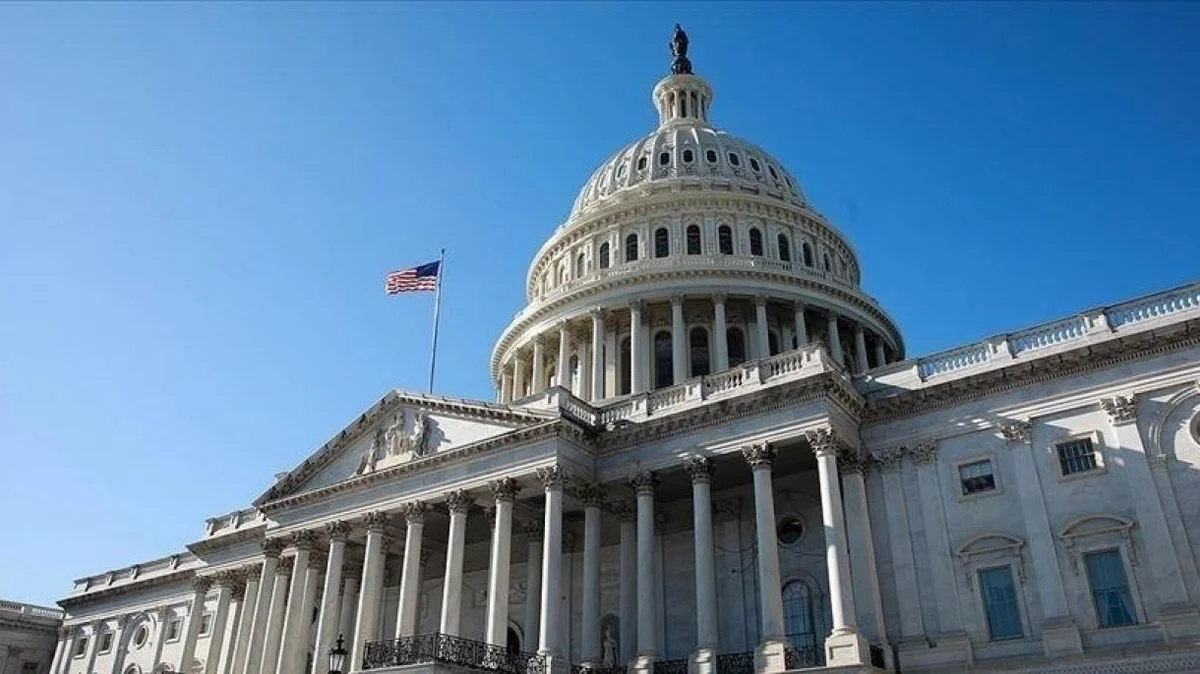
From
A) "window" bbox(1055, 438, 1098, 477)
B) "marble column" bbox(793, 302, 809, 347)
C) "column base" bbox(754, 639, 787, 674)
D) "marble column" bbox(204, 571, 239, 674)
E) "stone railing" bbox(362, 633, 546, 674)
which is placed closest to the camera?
"column base" bbox(754, 639, 787, 674)

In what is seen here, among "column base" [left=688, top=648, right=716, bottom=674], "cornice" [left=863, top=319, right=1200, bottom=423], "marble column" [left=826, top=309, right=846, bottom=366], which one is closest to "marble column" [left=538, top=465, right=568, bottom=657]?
"column base" [left=688, top=648, right=716, bottom=674]

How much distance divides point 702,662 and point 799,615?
227 inches

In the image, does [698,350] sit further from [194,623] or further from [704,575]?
[194,623]

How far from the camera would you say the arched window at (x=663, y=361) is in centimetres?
5262

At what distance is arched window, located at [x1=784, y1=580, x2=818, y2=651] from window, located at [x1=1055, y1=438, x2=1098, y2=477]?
31.6 feet

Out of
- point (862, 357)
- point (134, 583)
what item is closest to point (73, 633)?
point (134, 583)

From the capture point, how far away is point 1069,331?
3109 cm

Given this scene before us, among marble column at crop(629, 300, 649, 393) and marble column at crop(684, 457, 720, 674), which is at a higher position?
marble column at crop(629, 300, 649, 393)

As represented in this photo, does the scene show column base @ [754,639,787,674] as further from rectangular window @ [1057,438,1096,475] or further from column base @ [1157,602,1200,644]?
rectangular window @ [1057,438,1096,475]

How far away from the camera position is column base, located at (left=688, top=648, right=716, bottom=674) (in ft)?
96.3

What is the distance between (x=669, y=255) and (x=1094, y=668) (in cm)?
3457

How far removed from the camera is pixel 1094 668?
26.5 metres

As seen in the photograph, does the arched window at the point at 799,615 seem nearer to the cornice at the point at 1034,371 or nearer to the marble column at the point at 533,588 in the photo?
the cornice at the point at 1034,371

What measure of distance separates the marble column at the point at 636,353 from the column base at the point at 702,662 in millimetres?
21089
